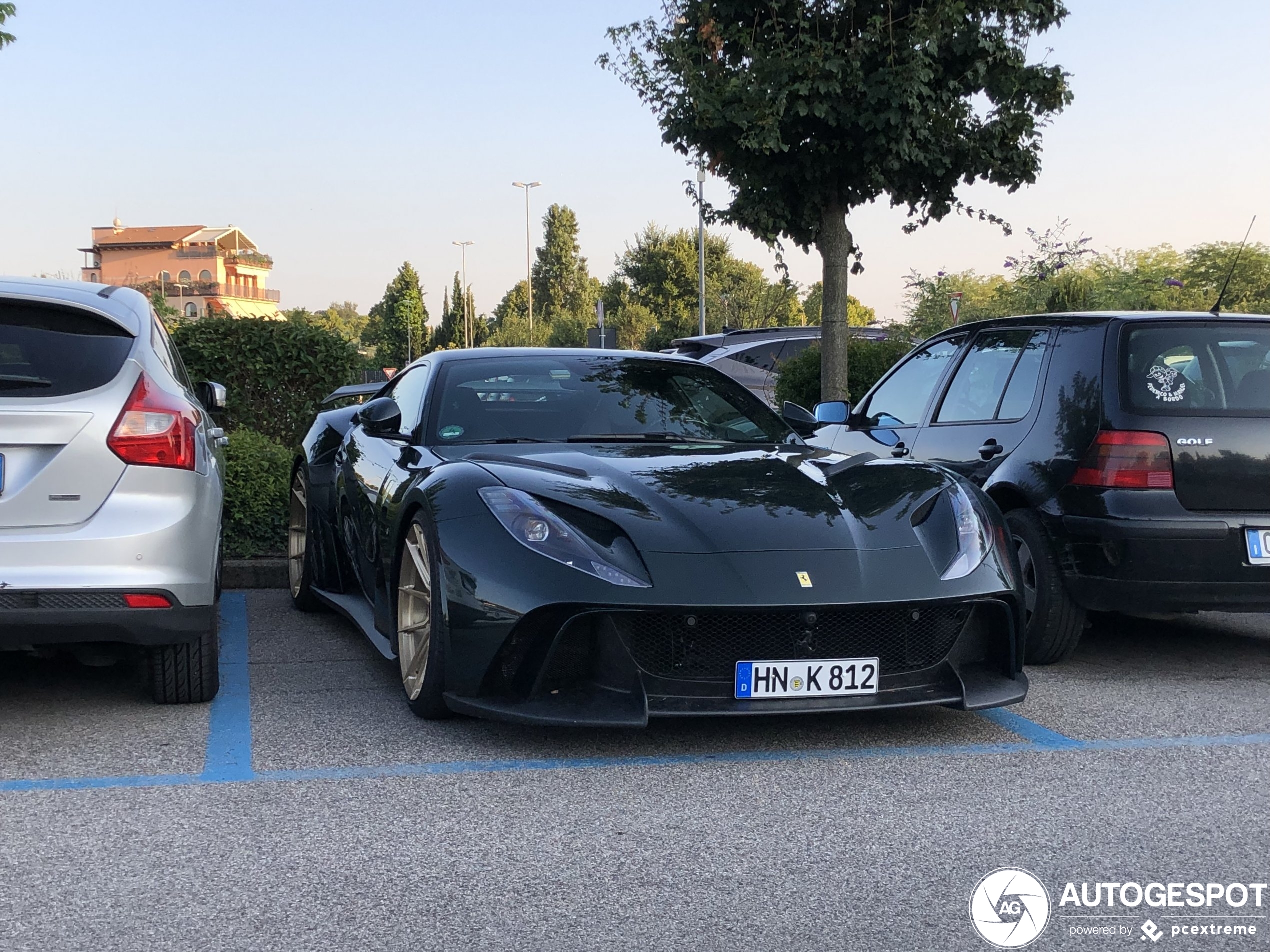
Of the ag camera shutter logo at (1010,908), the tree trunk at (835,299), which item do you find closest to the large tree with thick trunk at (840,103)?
the tree trunk at (835,299)

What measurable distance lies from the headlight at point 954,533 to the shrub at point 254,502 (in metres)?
4.81

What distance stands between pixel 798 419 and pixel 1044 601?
4.14 ft

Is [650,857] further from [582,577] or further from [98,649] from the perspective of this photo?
[98,649]

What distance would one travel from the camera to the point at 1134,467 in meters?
5.50

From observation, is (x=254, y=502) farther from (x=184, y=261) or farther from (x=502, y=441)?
(x=184, y=261)

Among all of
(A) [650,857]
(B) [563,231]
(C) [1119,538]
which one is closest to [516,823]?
(A) [650,857]

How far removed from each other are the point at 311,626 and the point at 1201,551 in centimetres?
408

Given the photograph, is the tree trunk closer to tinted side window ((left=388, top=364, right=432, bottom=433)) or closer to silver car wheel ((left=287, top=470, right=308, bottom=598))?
silver car wheel ((left=287, top=470, right=308, bottom=598))

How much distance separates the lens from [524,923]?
116 inches

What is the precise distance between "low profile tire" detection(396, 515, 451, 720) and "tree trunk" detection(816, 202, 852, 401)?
26.1 feet

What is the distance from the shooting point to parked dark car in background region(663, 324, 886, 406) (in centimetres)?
1855

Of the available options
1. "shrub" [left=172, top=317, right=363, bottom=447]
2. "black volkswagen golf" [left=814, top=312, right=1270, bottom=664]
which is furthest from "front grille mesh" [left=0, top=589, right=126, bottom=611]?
"shrub" [left=172, top=317, right=363, bottom=447]

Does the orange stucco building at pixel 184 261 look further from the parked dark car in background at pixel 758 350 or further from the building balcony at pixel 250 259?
the parked dark car in background at pixel 758 350

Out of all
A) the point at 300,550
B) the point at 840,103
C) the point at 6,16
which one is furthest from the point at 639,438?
the point at 6,16
